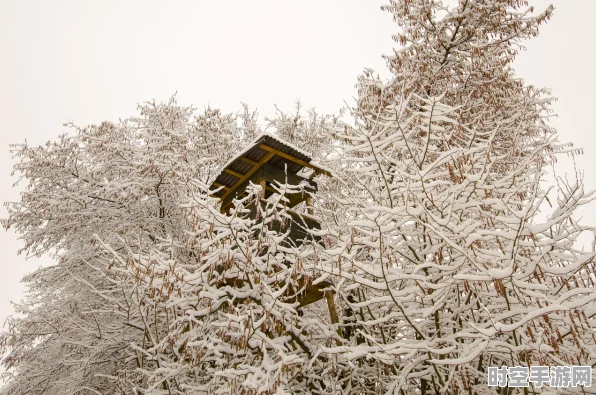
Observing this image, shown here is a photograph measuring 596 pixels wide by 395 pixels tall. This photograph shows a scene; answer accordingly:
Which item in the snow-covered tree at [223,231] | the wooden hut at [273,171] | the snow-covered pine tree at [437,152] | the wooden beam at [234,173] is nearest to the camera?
the snow-covered pine tree at [437,152]

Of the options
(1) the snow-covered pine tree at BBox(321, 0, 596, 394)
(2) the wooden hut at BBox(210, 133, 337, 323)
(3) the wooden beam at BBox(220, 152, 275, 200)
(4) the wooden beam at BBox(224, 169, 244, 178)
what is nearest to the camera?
(1) the snow-covered pine tree at BBox(321, 0, 596, 394)

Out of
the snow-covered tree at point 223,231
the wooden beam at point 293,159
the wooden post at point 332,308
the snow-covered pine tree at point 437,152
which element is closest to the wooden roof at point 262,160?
the wooden beam at point 293,159

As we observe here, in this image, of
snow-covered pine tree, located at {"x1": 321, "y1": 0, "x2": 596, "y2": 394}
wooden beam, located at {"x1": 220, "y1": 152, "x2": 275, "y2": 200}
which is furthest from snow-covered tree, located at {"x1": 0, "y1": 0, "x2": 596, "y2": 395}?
wooden beam, located at {"x1": 220, "y1": 152, "x2": 275, "y2": 200}

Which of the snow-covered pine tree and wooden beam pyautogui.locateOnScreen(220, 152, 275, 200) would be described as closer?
the snow-covered pine tree

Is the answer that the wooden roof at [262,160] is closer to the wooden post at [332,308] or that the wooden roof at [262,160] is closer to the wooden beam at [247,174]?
the wooden beam at [247,174]

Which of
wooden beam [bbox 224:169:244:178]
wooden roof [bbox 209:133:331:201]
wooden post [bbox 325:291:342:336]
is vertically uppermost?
wooden roof [bbox 209:133:331:201]

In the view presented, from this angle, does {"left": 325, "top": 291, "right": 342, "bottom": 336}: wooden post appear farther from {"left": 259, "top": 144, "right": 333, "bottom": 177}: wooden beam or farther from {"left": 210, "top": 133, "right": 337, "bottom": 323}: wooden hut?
{"left": 259, "top": 144, "right": 333, "bottom": 177}: wooden beam

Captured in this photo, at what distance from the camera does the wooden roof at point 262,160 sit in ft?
22.1

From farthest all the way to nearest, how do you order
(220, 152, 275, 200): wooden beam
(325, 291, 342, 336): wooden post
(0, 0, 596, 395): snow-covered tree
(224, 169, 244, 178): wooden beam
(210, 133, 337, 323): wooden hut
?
(224, 169, 244, 178): wooden beam → (220, 152, 275, 200): wooden beam → (210, 133, 337, 323): wooden hut → (325, 291, 342, 336): wooden post → (0, 0, 596, 395): snow-covered tree

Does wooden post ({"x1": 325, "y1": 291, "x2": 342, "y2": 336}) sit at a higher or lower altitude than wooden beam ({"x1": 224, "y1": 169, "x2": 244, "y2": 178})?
lower

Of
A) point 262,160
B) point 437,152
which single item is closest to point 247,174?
point 262,160

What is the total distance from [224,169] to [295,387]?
3.54 meters

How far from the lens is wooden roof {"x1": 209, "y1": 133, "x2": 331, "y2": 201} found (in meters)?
6.73

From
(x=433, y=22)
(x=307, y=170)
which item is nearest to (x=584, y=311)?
(x=307, y=170)
